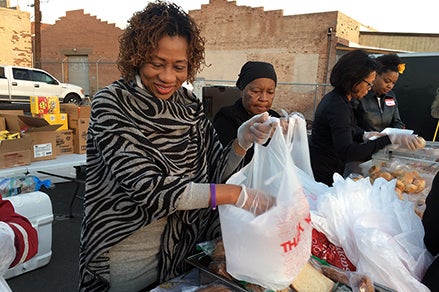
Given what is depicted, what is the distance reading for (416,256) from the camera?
1078mm

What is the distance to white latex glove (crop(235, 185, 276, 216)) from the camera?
0.91 m

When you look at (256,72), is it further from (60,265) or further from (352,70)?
(60,265)

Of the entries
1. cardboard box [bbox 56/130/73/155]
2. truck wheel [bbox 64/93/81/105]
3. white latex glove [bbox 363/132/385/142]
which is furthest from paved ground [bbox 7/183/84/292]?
truck wheel [bbox 64/93/81/105]

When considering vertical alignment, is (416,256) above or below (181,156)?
below

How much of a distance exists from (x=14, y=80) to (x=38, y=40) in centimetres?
410

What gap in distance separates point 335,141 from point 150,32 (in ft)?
5.21

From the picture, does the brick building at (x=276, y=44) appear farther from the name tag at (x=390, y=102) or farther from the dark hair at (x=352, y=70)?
the dark hair at (x=352, y=70)

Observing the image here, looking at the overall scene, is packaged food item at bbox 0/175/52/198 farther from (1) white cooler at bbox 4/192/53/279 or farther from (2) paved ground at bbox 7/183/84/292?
(2) paved ground at bbox 7/183/84/292

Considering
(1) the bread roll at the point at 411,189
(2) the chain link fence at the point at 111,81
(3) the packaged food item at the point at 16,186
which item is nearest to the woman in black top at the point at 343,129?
(1) the bread roll at the point at 411,189

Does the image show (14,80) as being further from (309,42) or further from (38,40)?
(309,42)

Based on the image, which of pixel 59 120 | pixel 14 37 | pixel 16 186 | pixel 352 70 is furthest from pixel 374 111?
pixel 14 37

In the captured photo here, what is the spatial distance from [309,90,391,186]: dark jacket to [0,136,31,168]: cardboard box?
2987mm

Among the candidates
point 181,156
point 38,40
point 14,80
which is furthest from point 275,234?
point 38,40

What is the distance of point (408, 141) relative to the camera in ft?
6.77
